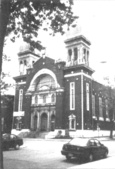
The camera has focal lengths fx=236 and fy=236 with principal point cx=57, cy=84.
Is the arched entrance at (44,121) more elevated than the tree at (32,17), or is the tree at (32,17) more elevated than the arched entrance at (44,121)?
the tree at (32,17)

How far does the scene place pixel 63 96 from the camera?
143ft

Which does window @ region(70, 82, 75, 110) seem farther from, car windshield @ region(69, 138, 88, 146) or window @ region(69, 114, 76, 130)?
car windshield @ region(69, 138, 88, 146)

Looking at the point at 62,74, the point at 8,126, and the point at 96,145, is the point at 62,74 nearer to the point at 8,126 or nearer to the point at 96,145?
the point at 8,126

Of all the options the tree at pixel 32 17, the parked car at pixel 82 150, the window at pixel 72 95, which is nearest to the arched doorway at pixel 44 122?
the window at pixel 72 95

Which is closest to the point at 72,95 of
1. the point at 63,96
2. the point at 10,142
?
the point at 63,96

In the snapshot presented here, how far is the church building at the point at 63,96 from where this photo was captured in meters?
42.1

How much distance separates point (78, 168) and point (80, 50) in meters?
35.3

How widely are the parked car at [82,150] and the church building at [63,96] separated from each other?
80.4 ft

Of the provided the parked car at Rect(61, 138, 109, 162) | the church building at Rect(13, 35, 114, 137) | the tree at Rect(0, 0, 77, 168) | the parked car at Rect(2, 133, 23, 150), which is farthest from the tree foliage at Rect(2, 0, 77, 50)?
the church building at Rect(13, 35, 114, 137)

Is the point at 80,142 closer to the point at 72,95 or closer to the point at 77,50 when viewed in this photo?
the point at 72,95

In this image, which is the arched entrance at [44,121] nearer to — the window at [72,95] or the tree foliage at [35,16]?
the window at [72,95]

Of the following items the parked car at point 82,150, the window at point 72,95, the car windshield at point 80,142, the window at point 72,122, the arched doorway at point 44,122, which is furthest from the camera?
the arched doorway at point 44,122

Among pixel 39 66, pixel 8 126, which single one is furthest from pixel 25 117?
pixel 39 66

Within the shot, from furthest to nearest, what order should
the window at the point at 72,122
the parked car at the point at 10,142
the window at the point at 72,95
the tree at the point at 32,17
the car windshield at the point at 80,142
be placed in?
1. the window at the point at 72,95
2. the window at the point at 72,122
3. the parked car at the point at 10,142
4. the car windshield at the point at 80,142
5. the tree at the point at 32,17
